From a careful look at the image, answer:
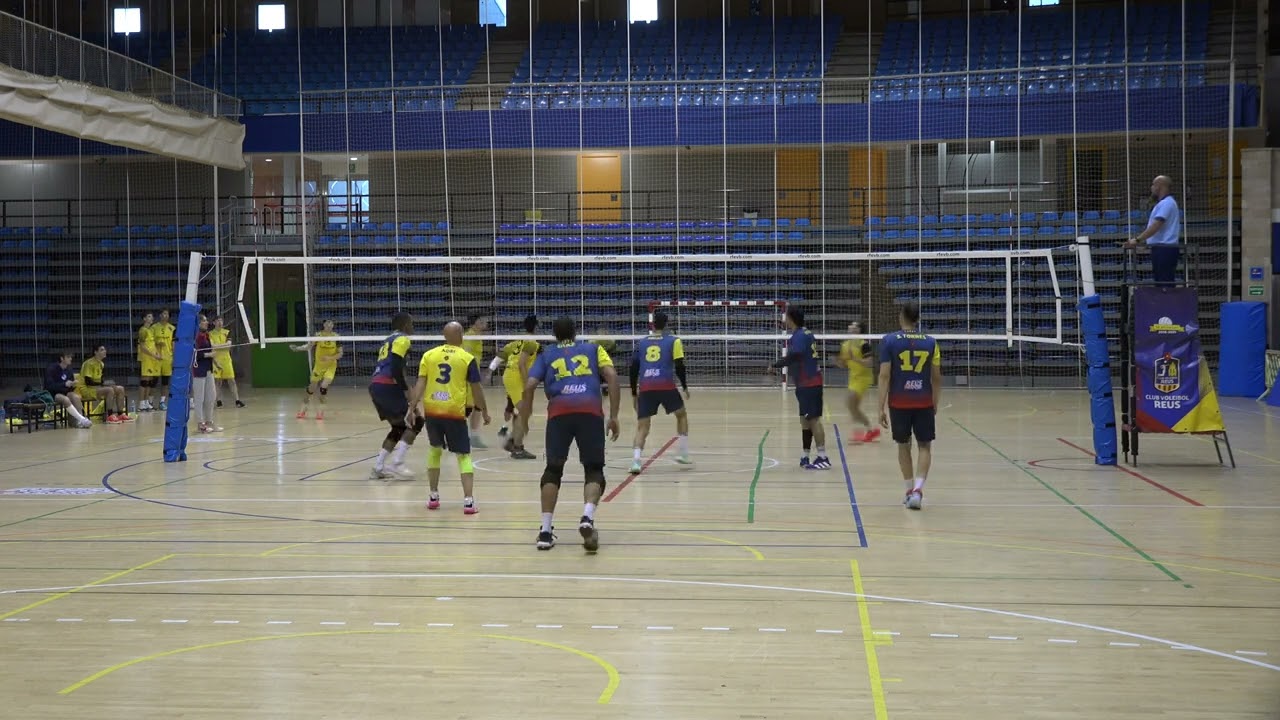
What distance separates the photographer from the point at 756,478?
1288cm

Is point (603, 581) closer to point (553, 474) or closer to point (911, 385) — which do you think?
point (553, 474)

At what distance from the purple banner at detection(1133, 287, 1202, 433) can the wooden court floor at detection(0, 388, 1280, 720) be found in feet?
2.08

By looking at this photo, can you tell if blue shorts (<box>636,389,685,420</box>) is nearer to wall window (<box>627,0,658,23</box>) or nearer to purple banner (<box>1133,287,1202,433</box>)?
purple banner (<box>1133,287,1202,433</box>)

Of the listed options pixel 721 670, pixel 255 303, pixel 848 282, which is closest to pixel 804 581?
pixel 721 670

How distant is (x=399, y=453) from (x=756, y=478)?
3.78 m

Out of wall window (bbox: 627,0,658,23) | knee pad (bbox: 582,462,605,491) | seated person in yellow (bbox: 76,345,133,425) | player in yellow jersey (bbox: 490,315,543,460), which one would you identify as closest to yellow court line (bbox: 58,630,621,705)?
knee pad (bbox: 582,462,605,491)

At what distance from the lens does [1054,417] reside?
793 inches

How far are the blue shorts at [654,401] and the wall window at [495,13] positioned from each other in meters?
23.4

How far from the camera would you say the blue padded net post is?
46.9 ft

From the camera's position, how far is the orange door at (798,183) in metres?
29.9

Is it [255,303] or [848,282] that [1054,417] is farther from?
[255,303]

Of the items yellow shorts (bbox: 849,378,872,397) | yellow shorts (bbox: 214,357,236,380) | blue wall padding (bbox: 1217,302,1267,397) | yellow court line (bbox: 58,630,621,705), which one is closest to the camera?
yellow court line (bbox: 58,630,621,705)

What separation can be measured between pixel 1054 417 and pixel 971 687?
51.3ft

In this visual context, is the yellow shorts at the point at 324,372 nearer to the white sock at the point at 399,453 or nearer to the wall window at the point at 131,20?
the white sock at the point at 399,453
